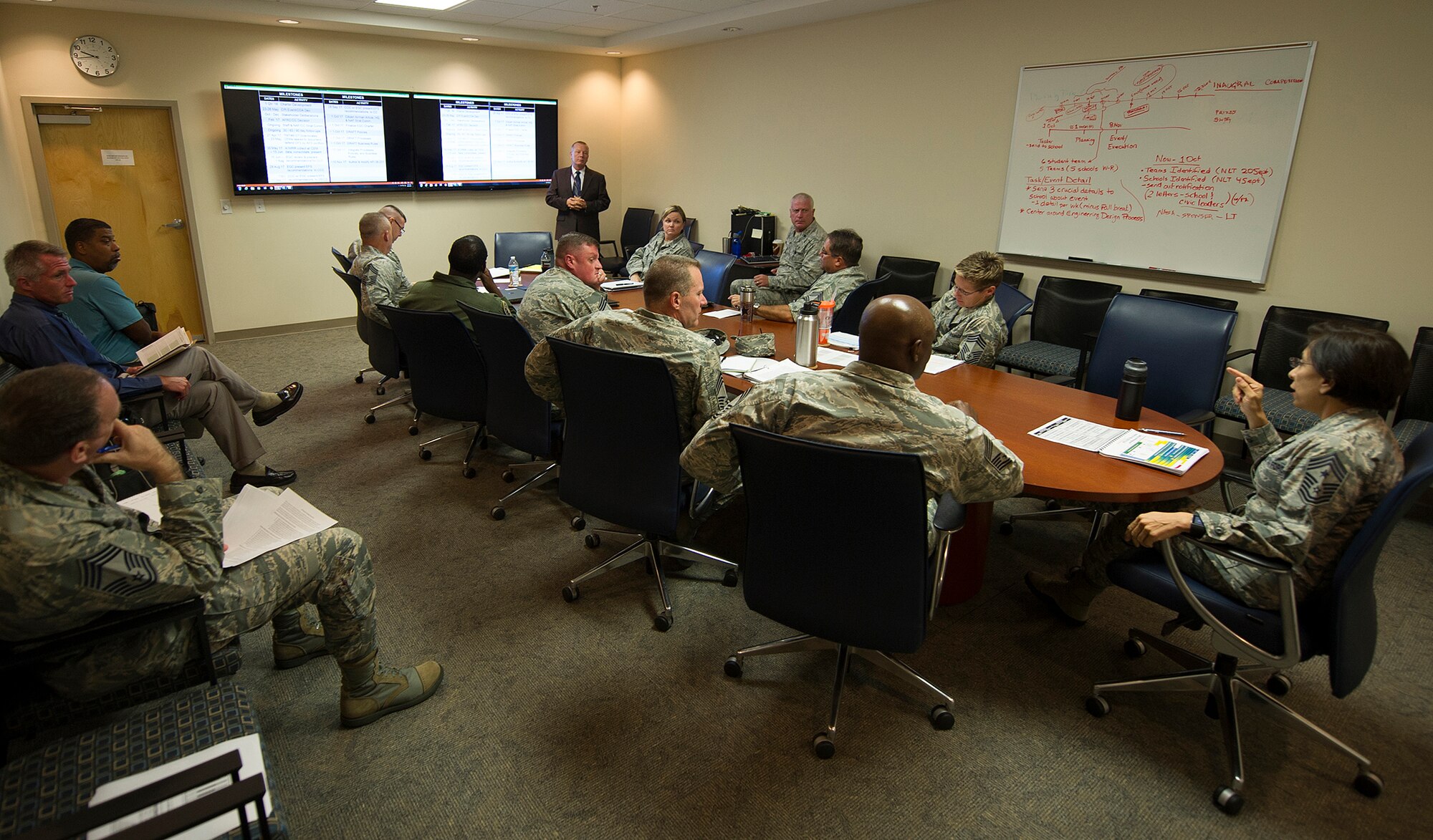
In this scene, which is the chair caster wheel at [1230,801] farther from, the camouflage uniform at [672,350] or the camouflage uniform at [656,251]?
the camouflage uniform at [656,251]

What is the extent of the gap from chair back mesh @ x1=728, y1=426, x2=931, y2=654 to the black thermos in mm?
1179

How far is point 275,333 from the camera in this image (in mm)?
7016

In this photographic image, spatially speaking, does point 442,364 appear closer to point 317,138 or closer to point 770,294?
point 770,294

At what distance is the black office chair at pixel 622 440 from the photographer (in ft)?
7.78

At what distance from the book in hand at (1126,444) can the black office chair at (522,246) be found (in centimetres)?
441

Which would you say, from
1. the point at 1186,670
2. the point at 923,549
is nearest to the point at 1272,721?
the point at 1186,670

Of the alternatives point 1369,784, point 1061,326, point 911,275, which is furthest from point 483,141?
point 1369,784

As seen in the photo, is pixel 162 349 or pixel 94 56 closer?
pixel 162 349

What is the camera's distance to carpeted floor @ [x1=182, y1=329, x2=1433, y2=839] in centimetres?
195

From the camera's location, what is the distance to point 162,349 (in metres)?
3.46

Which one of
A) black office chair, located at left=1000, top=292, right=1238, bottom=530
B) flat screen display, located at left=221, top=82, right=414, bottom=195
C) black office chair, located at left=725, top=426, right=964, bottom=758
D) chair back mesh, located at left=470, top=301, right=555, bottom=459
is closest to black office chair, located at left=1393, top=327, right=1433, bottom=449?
black office chair, located at left=1000, top=292, right=1238, bottom=530

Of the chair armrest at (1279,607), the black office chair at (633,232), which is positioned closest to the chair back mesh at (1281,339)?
the chair armrest at (1279,607)

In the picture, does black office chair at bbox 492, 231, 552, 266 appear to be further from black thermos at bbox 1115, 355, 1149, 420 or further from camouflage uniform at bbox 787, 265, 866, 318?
black thermos at bbox 1115, 355, 1149, 420

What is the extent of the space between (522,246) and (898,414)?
482 centimetres
